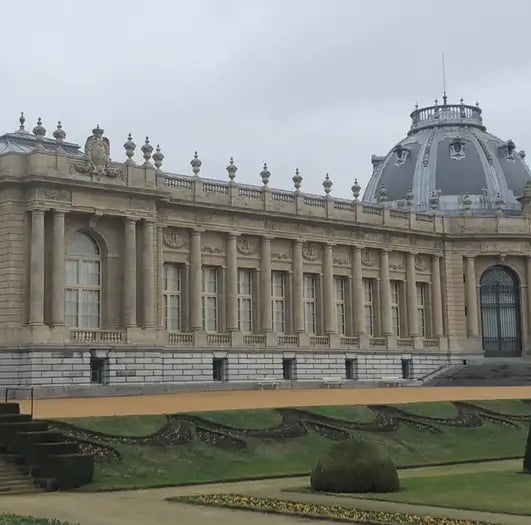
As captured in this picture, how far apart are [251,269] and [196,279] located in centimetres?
470

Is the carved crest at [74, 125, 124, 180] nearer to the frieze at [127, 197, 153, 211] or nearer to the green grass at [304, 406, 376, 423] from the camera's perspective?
the frieze at [127, 197, 153, 211]

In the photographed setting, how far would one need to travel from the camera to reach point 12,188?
45.9 meters

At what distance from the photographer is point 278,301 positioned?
58062mm

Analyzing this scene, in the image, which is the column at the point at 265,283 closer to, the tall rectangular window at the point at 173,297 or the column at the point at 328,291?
the column at the point at 328,291

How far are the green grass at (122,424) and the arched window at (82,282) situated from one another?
21285 millimetres

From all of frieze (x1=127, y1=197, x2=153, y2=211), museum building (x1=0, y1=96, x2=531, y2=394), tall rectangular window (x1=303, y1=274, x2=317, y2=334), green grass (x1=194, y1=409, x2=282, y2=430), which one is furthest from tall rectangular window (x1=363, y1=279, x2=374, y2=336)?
green grass (x1=194, y1=409, x2=282, y2=430)

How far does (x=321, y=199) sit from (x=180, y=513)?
144 feet

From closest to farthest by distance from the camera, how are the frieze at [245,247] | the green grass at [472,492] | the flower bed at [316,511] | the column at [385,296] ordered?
the flower bed at [316,511] → the green grass at [472,492] → the frieze at [245,247] → the column at [385,296]

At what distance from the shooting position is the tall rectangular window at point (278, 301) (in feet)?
189

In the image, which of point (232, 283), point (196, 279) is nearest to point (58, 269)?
point (196, 279)

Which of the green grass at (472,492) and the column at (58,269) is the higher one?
the column at (58,269)

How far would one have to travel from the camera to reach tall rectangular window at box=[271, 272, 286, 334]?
189 feet

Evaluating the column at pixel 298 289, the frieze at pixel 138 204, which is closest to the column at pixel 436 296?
→ the column at pixel 298 289

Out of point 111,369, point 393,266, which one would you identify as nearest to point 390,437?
point 111,369
